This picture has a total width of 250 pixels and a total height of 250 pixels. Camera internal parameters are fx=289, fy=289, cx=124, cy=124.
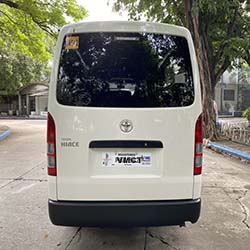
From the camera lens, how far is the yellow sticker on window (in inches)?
105

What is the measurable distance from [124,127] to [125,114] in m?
0.12

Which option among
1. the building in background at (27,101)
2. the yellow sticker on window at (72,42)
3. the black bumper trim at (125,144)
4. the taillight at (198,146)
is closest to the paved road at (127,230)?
the taillight at (198,146)

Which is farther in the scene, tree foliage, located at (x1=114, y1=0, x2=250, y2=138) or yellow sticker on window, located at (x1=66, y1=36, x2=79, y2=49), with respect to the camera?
tree foliage, located at (x1=114, y1=0, x2=250, y2=138)

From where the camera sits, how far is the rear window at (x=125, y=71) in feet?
8.61

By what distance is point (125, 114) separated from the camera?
257 centimetres

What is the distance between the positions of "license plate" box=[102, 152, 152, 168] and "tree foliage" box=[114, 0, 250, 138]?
27.6ft

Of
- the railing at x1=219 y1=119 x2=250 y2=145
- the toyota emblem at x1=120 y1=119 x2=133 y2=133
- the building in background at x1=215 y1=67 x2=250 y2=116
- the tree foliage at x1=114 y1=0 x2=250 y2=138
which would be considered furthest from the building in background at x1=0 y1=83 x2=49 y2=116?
the toyota emblem at x1=120 y1=119 x2=133 y2=133

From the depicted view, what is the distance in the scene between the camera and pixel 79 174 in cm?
260

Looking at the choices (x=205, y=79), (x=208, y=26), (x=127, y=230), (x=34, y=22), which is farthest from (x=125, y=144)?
(x=34, y=22)

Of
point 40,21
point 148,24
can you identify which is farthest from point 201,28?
point 148,24

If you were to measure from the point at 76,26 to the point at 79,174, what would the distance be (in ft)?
4.46

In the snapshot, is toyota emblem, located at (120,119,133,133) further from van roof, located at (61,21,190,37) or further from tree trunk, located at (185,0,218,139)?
tree trunk, located at (185,0,218,139)

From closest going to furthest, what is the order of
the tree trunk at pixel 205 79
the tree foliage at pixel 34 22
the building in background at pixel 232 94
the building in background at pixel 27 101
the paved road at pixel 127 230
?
1. the paved road at pixel 127 230
2. the tree trunk at pixel 205 79
3. the tree foliage at pixel 34 22
4. the building in background at pixel 27 101
5. the building in background at pixel 232 94

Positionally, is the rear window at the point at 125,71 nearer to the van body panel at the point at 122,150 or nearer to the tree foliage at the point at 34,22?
the van body panel at the point at 122,150
